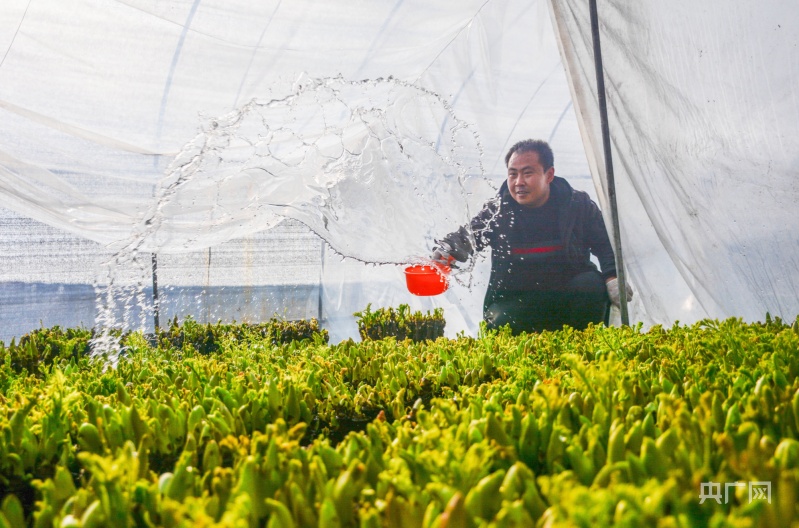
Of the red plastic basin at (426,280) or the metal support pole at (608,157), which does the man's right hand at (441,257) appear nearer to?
the red plastic basin at (426,280)

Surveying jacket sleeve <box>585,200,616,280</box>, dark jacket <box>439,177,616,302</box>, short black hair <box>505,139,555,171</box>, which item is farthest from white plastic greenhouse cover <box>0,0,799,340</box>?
jacket sleeve <box>585,200,616,280</box>

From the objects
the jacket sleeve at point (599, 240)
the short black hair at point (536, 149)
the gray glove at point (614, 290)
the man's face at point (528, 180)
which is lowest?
the gray glove at point (614, 290)

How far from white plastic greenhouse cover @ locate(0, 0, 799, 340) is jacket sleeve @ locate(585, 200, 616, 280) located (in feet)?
1.87

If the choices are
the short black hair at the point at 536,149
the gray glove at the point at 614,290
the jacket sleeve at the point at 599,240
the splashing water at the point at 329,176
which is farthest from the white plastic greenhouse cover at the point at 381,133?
the jacket sleeve at the point at 599,240

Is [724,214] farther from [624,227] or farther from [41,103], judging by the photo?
[41,103]

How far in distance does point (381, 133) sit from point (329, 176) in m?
0.81

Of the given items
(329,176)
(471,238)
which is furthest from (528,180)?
(329,176)

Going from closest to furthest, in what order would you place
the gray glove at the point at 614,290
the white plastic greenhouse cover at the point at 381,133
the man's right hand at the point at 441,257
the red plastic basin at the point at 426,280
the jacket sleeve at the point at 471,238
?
the white plastic greenhouse cover at the point at 381,133
the gray glove at the point at 614,290
the man's right hand at the point at 441,257
the jacket sleeve at the point at 471,238
the red plastic basin at the point at 426,280

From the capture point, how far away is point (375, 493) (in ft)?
3.82

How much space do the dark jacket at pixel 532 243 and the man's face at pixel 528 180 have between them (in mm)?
69

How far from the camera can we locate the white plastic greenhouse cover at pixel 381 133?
3881 millimetres

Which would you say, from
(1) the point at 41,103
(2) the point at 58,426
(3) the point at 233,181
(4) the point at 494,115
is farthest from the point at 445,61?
Result: (2) the point at 58,426

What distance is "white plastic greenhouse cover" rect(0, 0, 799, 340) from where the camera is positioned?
388cm

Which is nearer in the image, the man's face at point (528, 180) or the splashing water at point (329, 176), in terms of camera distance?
the splashing water at point (329, 176)
